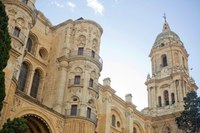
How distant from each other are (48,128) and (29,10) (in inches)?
392

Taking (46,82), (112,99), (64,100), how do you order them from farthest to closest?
(112,99), (46,82), (64,100)

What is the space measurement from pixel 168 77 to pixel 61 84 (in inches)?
947

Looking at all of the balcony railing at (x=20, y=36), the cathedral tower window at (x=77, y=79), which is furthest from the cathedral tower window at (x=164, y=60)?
the balcony railing at (x=20, y=36)

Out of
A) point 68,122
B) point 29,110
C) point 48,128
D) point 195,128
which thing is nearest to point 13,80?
point 29,110

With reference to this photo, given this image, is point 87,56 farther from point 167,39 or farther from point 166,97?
point 167,39

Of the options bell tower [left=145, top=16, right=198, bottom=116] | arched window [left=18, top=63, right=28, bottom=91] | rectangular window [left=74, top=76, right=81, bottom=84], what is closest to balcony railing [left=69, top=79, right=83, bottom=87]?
rectangular window [left=74, top=76, right=81, bottom=84]

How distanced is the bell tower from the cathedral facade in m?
1.22

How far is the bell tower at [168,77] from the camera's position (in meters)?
45.5

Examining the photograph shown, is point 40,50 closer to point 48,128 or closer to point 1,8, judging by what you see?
point 48,128

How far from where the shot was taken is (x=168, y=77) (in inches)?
1873

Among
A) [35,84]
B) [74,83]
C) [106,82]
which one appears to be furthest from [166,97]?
[35,84]

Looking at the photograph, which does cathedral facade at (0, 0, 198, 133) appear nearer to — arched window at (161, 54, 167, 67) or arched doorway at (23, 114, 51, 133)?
arched doorway at (23, 114, 51, 133)

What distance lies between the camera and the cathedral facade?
23141 mm

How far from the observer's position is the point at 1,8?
628 inches
